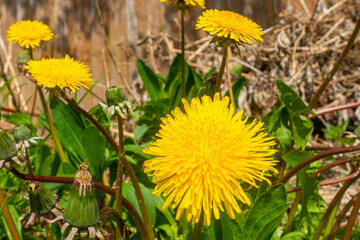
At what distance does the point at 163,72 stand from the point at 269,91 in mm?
1263

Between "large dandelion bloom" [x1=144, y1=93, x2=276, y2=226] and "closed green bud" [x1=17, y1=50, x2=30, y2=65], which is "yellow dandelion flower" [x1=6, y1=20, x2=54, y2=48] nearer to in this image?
"closed green bud" [x1=17, y1=50, x2=30, y2=65]

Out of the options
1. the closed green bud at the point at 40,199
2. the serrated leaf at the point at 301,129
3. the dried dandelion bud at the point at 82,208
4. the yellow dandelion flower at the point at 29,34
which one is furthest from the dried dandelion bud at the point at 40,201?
the serrated leaf at the point at 301,129

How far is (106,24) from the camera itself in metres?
4.28

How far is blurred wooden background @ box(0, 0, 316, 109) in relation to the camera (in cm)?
396

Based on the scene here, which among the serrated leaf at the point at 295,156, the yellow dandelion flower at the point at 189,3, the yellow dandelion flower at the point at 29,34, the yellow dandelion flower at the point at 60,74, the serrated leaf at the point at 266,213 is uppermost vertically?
the yellow dandelion flower at the point at 189,3

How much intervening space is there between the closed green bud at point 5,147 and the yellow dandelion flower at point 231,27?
0.60m

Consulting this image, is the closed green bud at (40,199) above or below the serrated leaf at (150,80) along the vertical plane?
below

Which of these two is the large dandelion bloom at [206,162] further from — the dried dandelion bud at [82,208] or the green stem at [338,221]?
the green stem at [338,221]

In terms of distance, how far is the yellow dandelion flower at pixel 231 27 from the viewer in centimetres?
107

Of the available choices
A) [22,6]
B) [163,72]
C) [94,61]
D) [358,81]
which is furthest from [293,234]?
[22,6]

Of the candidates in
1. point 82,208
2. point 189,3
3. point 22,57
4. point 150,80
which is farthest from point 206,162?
point 150,80

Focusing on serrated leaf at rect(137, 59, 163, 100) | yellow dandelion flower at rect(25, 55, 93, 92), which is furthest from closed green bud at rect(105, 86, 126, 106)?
serrated leaf at rect(137, 59, 163, 100)

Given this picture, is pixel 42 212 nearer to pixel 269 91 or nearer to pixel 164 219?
pixel 164 219

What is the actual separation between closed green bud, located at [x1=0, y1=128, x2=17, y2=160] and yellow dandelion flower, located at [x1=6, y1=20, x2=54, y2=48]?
646mm
